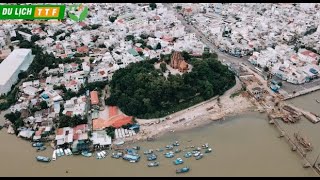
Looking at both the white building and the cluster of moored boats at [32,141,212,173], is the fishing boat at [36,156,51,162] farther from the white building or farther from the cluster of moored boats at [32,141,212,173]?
the white building

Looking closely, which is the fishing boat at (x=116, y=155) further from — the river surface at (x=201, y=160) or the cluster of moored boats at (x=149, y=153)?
the river surface at (x=201, y=160)

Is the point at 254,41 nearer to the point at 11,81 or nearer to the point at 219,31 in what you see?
the point at 219,31

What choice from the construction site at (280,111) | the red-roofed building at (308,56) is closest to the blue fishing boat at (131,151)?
the construction site at (280,111)

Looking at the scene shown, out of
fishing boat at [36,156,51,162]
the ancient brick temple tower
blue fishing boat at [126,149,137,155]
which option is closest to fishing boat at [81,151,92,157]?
fishing boat at [36,156,51,162]

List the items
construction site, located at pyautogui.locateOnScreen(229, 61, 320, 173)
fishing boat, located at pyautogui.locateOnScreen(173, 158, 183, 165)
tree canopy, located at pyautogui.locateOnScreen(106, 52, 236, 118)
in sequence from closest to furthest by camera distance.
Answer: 1. fishing boat, located at pyautogui.locateOnScreen(173, 158, 183, 165)
2. construction site, located at pyautogui.locateOnScreen(229, 61, 320, 173)
3. tree canopy, located at pyautogui.locateOnScreen(106, 52, 236, 118)

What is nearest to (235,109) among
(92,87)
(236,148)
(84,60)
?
(236,148)
